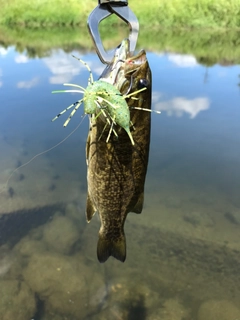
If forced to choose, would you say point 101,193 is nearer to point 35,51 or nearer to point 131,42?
point 131,42

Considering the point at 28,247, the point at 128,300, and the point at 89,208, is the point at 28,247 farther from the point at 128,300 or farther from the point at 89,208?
the point at 89,208

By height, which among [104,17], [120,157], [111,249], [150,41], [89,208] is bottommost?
[150,41]

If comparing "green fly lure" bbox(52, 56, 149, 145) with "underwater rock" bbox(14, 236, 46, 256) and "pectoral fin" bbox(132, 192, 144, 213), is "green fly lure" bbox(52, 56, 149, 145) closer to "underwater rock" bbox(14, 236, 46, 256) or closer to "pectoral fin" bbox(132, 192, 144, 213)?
"pectoral fin" bbox(132, 192, 144, 213)

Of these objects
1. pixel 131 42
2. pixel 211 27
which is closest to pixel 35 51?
pixel 211 27

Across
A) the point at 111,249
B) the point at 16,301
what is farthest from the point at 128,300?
the point at 111,249

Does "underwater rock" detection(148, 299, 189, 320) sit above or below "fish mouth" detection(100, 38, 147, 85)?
below

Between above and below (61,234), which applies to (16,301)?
above

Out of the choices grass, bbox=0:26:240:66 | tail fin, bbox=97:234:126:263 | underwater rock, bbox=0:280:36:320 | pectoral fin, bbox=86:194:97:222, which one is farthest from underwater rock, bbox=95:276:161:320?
grass, bbox=0:26:240:66

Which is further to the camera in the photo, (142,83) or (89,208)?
(89,208)
